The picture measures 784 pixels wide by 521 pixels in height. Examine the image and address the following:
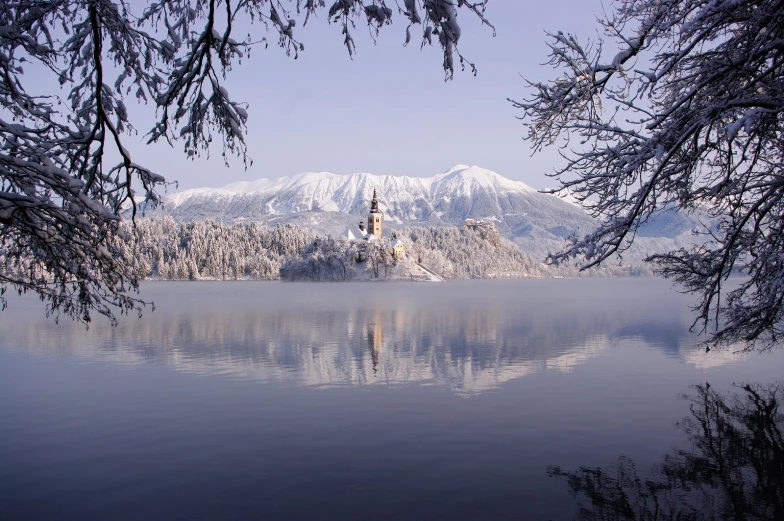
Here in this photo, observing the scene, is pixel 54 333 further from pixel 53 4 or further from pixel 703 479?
pixel 703 479

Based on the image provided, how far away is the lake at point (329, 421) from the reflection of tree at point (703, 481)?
43 centimetres

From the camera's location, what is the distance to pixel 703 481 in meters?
11.0

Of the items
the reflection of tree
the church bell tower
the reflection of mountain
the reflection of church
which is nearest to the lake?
the reflection of mountain

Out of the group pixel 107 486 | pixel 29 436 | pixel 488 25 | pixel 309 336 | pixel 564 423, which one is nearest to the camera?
pixel 488 25

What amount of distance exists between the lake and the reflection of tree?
0.43 meters

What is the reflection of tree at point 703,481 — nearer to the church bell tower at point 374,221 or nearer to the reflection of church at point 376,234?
the reflection of church at point 376,234

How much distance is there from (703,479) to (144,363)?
67.8 ft

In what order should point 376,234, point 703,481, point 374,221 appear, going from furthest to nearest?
1. point 376,234
2. point 374,221
3. point 703,481

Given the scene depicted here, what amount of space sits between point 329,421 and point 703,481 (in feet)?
27.7

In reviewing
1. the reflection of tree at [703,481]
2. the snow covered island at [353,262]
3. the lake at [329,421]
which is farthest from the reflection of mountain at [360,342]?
the snow covered island at [353,262]

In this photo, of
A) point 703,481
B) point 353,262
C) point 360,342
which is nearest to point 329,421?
point 703,481

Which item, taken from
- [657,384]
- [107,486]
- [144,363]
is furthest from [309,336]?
[107,486]

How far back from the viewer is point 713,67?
7883 millimetres

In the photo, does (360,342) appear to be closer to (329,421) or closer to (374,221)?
(329,421)
